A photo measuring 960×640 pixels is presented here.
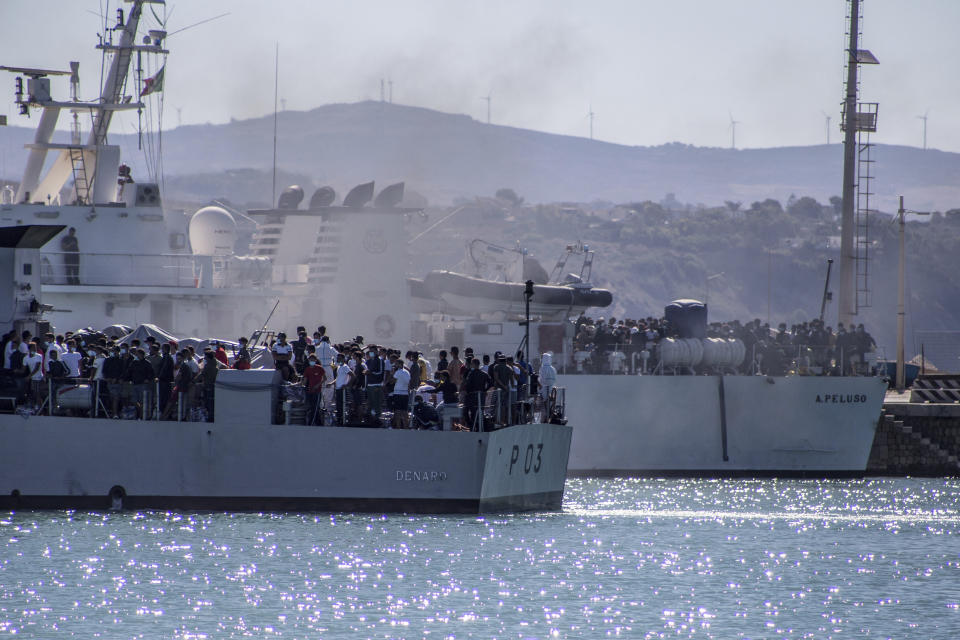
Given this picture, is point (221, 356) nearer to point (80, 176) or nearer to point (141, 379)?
point (141, 379)

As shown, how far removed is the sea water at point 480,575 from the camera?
743 inches

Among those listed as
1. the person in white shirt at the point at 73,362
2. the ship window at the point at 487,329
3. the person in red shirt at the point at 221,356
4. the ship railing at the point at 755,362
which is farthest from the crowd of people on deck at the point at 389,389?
the ship railing at the point at 755,362

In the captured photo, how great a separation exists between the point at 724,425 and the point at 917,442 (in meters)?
6.38

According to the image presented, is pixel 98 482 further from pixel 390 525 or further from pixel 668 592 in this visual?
pixel 668 592

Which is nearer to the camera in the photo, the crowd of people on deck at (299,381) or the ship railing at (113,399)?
the crowd of people on deck at (299,381)

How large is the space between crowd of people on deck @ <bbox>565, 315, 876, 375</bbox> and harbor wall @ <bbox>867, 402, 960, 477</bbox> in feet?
8.64

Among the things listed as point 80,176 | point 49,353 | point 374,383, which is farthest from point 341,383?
point 80,176

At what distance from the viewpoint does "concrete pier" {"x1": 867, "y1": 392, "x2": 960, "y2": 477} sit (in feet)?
136

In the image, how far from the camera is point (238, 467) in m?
25.7

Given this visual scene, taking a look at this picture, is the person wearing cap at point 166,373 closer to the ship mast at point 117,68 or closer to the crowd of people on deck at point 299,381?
the crowd of people on deck at point 299,381

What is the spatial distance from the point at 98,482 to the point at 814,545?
12.1 metres

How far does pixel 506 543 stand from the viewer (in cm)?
2450

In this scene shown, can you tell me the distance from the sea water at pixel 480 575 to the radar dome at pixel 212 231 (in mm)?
15239

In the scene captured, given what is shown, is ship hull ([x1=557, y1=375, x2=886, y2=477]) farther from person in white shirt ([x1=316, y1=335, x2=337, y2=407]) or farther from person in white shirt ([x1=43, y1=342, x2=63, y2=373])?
person in white shirt ([x1=43, y1=342, x2=63, y2=373])
